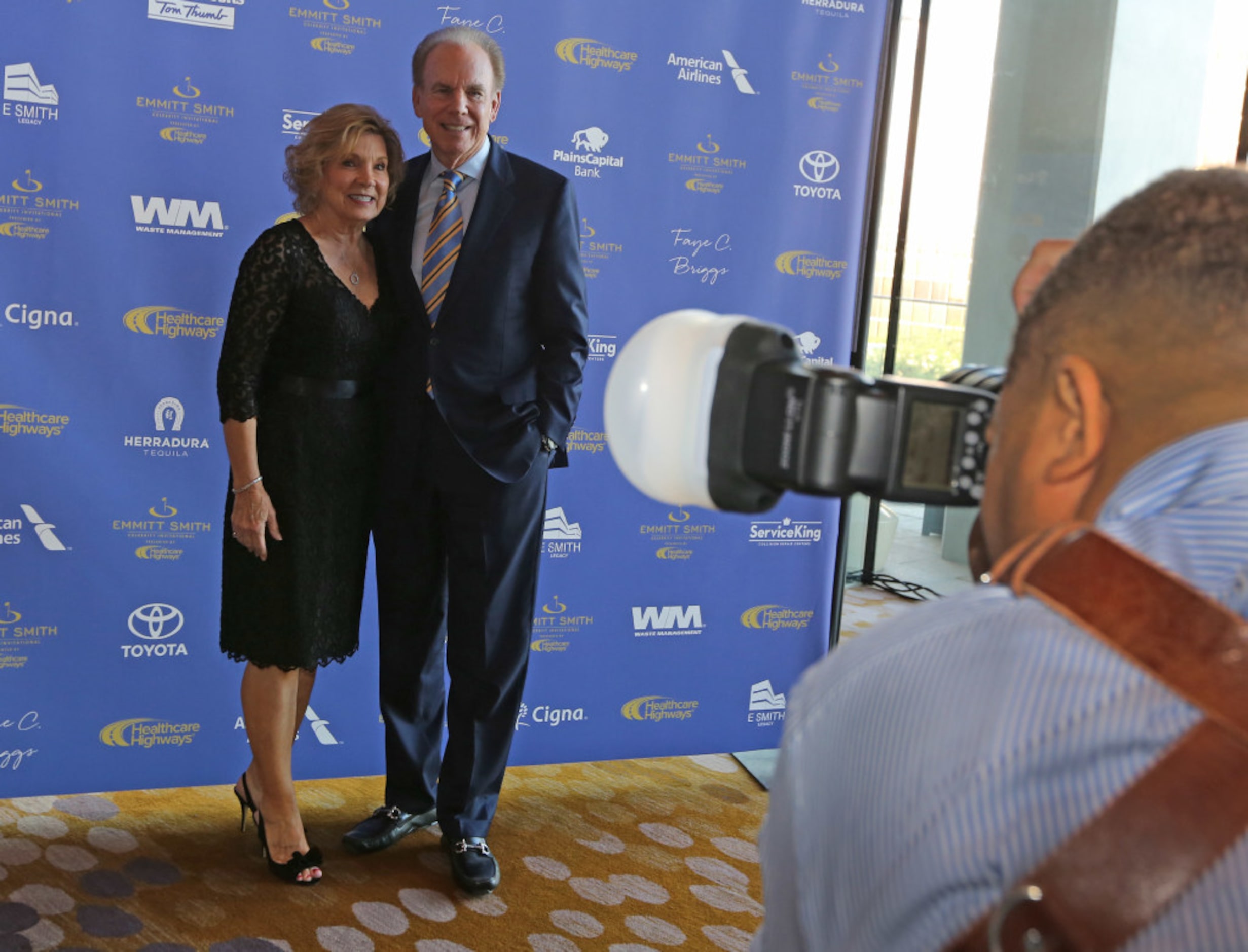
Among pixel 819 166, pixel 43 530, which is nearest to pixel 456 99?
pixel 819 166

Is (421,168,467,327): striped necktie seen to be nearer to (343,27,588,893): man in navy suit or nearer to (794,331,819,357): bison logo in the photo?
(343,27,588,893): man in navy suit

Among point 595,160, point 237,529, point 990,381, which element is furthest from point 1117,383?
point 595,160

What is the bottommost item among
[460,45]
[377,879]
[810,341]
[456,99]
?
[377,879]

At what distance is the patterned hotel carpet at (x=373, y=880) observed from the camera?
1.99 meters

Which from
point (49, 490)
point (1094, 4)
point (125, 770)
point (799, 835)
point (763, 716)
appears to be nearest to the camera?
point (799, 835)

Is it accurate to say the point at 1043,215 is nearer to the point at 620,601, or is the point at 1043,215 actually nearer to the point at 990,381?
the point at 620,601

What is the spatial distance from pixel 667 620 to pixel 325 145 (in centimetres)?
141

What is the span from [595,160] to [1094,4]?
218 centimetres

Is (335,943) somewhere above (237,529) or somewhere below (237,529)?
below

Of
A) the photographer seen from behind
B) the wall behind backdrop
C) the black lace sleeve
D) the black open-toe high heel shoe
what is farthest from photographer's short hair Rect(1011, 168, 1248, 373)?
the wall behind backdrop

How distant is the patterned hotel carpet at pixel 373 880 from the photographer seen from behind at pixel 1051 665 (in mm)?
1677

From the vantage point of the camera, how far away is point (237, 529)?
206 cm

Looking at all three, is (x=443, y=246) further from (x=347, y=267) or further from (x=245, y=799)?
(x=245, y=799)

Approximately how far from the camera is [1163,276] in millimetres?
500
